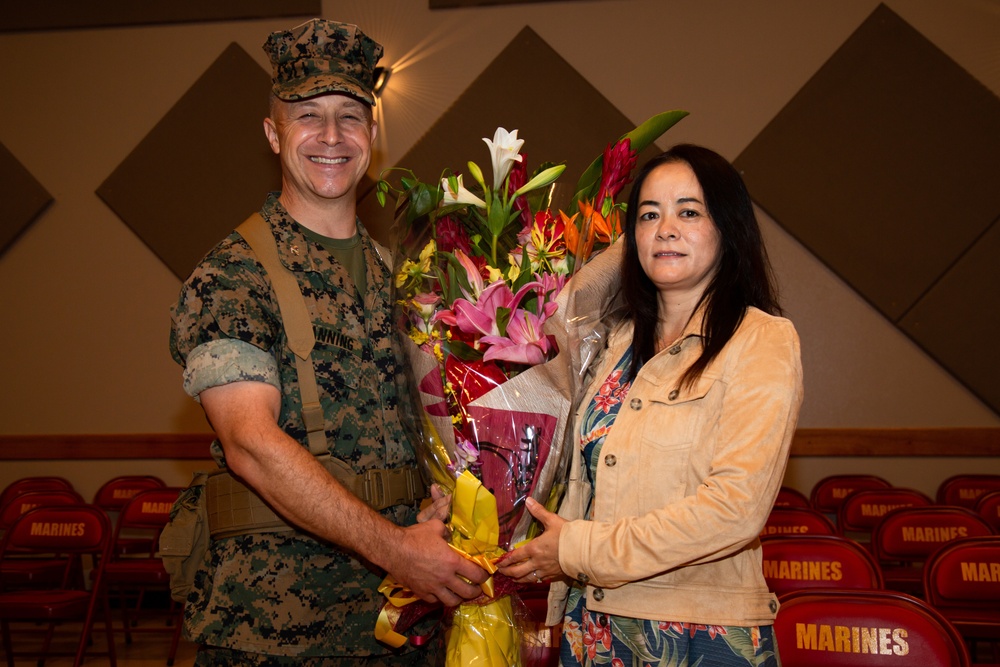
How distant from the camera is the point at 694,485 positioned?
1.49 m

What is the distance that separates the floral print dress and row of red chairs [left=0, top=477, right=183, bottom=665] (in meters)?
2.80

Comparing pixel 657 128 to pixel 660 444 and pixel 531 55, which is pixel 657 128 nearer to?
pixel 660 444

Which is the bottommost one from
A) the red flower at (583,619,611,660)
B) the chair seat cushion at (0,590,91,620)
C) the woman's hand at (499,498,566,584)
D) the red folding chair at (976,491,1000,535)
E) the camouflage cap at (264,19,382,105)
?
the chair seat cushion at (0,590,91,620)

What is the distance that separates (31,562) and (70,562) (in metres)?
0.29

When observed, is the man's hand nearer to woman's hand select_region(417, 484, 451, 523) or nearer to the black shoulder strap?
woman's hand select_region(417, 484, 451, 523)

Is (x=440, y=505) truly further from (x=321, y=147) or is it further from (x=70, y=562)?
(x=70, y=562)

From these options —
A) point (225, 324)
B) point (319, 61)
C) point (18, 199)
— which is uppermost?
point (18, 199)

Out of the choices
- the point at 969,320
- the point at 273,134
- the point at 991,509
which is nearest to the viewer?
the point at 273,134

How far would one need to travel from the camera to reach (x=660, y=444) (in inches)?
60.1

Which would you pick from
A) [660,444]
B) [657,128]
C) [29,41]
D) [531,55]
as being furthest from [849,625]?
[29,41]

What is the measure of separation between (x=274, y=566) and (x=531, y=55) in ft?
15.7

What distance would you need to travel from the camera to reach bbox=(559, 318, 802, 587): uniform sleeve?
140 cm

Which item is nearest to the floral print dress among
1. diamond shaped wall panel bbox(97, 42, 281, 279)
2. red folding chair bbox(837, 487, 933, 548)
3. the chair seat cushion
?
red folding chair bbox(837, 487, 933, 548)

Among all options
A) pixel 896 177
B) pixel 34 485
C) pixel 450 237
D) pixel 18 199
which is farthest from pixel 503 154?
pixel 18 199
